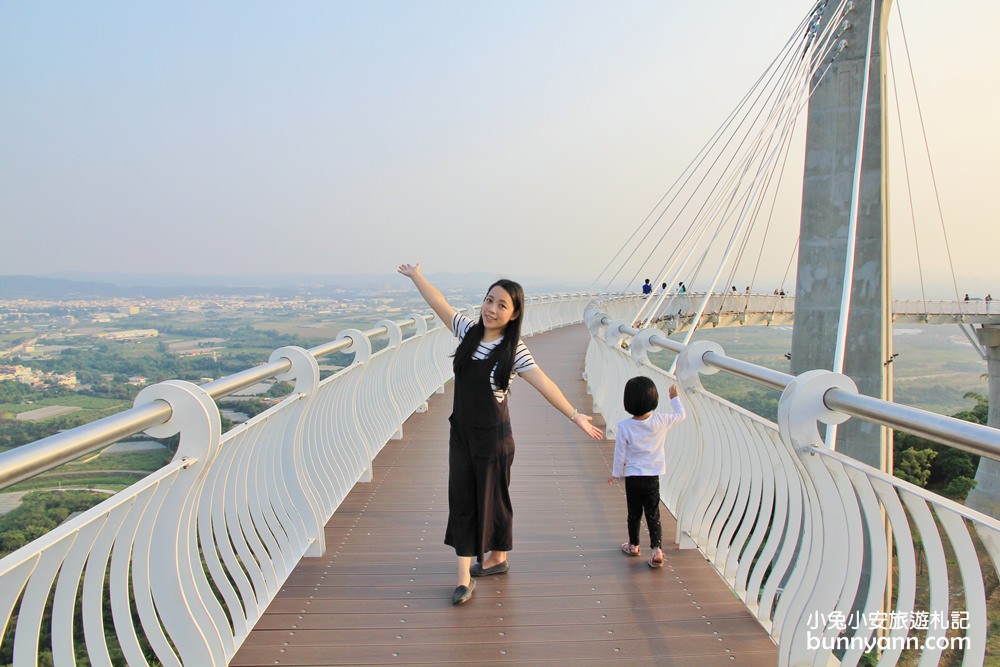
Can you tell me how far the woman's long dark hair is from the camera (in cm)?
357

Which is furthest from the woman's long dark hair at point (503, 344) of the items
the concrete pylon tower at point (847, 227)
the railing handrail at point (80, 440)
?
the concrete pylon tower at point (847, 227)

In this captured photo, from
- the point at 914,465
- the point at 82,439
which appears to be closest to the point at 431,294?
the point at 82,439

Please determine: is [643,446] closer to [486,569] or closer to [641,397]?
[641,397]

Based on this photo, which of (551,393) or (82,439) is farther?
(551,393)

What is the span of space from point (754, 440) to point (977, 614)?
1.54 m

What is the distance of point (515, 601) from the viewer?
3.69m

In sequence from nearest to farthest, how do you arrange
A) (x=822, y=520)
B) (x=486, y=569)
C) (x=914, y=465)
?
(x=822, y=520) < (x=486, y=569) < (x=914, y=465)

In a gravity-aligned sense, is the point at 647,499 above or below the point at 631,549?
above

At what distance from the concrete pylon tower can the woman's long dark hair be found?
37.3ft

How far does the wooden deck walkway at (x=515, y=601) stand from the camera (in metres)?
3.19

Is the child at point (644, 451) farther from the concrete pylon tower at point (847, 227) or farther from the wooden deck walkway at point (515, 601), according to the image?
the concrete pylon tower at point (847, 227)

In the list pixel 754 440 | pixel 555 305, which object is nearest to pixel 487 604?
pixel 754 440

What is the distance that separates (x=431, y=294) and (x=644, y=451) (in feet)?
5.08

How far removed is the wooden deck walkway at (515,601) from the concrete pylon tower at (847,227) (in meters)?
9.60
